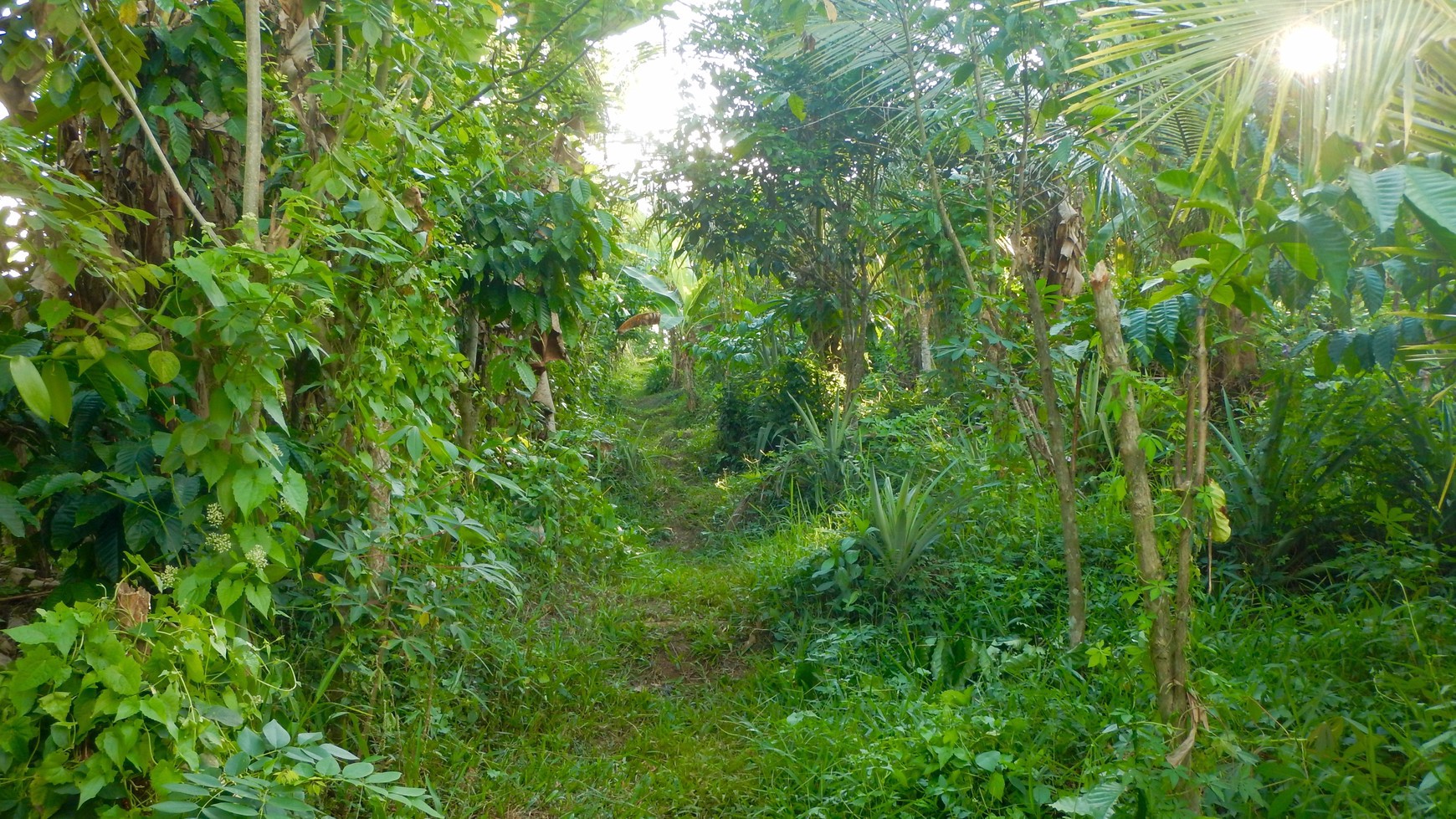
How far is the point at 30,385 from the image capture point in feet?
5.16

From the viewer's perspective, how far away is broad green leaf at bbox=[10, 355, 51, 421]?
1.56m

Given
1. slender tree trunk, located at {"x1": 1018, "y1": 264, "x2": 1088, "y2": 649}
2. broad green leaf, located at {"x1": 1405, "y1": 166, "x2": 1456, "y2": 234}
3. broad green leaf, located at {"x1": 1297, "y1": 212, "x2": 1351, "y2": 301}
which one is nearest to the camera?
broad green leaf, located at {"x1": 1405, "y1": 166, "x2": 1456, "y2": 234}

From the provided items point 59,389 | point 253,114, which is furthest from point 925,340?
point 59,389

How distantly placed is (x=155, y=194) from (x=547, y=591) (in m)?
2.36

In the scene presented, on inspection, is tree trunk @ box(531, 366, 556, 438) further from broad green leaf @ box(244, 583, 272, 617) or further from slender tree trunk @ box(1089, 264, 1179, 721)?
slender tree trunk @ box(1089, 264, 1179, 721)

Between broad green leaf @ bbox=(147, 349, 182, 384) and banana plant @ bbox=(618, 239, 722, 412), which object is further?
banana plant @ bbox=(618, 239, 722, 412)

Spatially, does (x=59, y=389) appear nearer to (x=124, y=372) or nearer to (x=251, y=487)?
(x=124, y=372)

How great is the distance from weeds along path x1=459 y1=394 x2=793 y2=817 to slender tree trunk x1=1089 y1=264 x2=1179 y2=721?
1.21 metres

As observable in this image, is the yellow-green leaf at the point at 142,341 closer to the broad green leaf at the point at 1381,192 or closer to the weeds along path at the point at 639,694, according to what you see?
the weeds along path at the point at 639,694

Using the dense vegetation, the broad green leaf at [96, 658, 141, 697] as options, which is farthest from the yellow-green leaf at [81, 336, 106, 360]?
the broad green leaf at [96, 658, 141, 697]

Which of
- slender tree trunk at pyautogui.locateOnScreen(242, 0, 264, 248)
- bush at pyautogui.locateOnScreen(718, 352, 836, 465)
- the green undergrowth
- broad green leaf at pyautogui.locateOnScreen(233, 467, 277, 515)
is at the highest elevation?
slender tree trunk at pyautogui.locateOnScreen(242, 0, 264, 248)

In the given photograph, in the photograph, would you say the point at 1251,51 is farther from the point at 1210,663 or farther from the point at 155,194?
the point at 155,194

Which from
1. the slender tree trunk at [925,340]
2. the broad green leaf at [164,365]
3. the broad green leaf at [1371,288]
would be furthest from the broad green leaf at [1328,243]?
the slender tree trunk at [925,340]

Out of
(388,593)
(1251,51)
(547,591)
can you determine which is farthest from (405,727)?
(1251,51)
